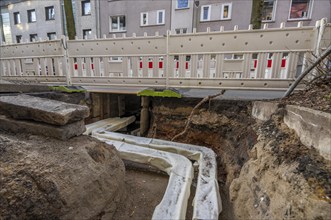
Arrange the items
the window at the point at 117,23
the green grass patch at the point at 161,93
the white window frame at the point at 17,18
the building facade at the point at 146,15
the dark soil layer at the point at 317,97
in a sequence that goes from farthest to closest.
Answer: the white window frame at the point at 17,18 → the window at the point at 117,23 → the building facade at the point at 146,15 → the green grass patch at the point at 161,93 → the dark soil layer at the point at 317,97

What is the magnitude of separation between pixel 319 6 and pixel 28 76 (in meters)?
12.0

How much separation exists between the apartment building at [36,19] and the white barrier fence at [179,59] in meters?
10.6

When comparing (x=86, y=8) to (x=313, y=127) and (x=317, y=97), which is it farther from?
(x=313, y=127)

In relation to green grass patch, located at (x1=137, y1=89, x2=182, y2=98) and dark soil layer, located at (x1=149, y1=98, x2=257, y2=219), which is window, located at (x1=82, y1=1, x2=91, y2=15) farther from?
dark soil layer, located at (x1=149, y1=98, x2=257, y2=219)

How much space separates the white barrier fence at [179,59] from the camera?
2547mm

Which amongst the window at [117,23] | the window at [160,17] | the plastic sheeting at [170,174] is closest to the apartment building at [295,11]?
the window at [160,17]

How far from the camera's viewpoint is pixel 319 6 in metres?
7.54

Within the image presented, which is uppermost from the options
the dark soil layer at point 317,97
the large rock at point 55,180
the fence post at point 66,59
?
the fence post at point 66,59

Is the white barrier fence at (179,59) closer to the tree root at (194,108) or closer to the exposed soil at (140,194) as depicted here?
the tree root at (194,108)

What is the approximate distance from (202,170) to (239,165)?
45 cm

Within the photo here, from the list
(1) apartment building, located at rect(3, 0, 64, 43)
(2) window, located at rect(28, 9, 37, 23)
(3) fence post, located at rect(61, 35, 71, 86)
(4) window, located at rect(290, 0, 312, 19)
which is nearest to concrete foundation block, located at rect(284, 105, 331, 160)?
(3) fence post, located at rect(61, 35, 71, 86)

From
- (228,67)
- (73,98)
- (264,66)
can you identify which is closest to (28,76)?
(73,98)

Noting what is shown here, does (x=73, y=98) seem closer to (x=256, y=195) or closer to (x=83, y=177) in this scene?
(x=83, y=177)

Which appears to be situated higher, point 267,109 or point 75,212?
point 267,109
